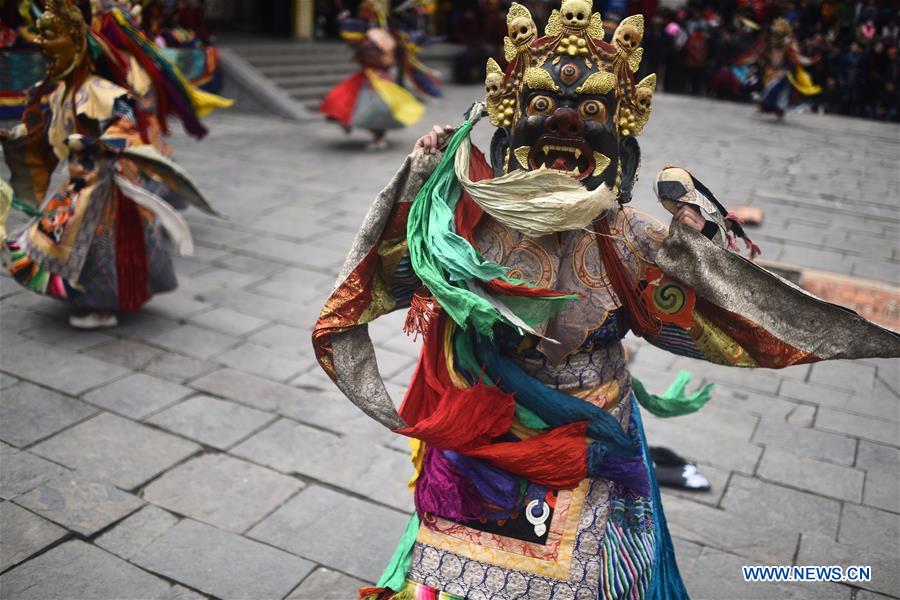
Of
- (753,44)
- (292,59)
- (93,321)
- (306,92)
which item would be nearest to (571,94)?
(93,321)

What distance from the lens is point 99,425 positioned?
3830mm

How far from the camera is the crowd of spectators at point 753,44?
15.3 meters

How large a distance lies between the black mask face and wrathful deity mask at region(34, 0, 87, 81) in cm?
318

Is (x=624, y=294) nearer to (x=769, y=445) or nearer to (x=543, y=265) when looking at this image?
(x=543, y=265)

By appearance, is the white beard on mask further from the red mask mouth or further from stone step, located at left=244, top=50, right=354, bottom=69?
stone step, located at left=244, top=50, right=354, bottom=69

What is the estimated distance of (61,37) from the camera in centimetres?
428

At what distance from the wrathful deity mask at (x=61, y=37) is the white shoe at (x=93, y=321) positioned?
138 cm

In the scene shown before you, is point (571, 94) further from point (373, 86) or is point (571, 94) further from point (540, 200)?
point (373, 86)

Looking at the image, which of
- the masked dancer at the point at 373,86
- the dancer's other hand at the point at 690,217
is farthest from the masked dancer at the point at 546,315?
the masked dancer at the point at 373,86

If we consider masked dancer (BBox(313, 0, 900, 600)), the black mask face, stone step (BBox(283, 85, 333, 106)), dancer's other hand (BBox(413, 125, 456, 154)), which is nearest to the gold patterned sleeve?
masked dancer (BBox(313, 0, 900, 600))

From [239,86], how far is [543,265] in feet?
38.7

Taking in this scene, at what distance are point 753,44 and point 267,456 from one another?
585 inches

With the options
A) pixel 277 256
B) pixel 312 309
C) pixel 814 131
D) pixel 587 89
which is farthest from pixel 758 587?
pixel 814 131

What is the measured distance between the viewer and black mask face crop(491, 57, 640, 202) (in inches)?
81.5
